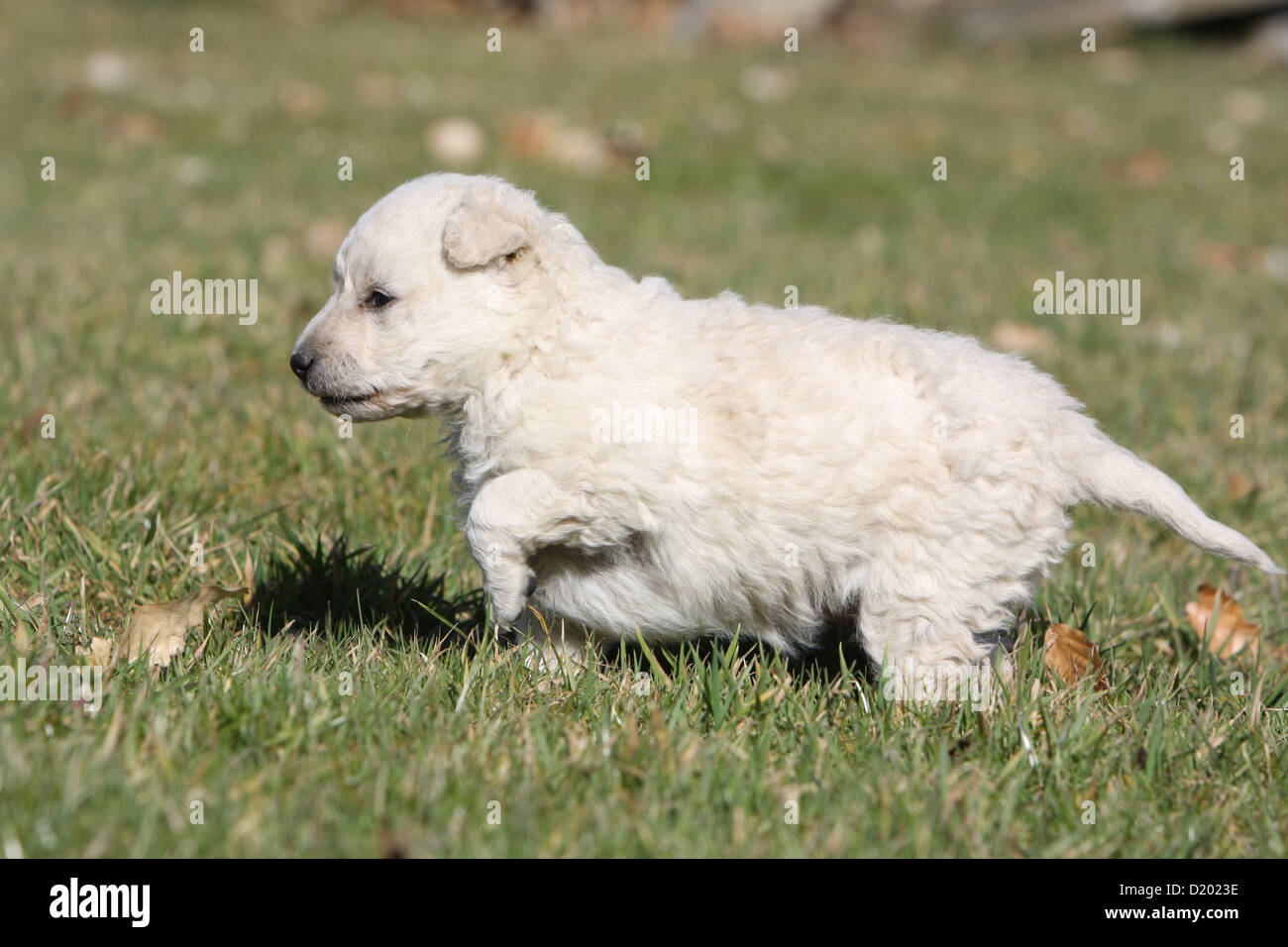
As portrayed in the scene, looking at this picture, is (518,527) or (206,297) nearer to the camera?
(518,527)

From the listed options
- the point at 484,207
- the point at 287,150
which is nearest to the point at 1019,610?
the point at 484,207

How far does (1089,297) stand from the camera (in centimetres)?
717

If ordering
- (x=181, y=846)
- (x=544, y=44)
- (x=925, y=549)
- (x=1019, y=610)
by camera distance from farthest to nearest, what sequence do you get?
(x=544, y=44) → (x=1019, y=610) → (x=925, y=549) → (x=181, y=846)

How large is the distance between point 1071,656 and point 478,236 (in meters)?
1.85

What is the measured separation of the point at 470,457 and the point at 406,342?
319 millimetres

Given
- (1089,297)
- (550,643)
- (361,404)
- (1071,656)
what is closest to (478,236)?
(361,404)

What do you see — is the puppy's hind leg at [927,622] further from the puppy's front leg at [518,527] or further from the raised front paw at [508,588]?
the raised front paw at [508,588]

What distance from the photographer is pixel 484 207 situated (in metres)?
2.93

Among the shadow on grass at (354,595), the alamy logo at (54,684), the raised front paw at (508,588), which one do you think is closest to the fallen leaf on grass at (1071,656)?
the raised front paw at (508,588)

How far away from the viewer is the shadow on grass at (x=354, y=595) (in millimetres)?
3354

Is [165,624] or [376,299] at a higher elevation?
[376,299]

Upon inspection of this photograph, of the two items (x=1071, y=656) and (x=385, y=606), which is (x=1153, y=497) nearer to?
(x=1071, y=656)

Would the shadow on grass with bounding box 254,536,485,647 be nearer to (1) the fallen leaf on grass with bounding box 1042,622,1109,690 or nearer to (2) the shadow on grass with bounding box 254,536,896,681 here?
(2) the shadow on grass with bounding box 254,536,896,681

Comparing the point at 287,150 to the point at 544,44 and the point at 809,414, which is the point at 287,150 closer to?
the point at 544,44
